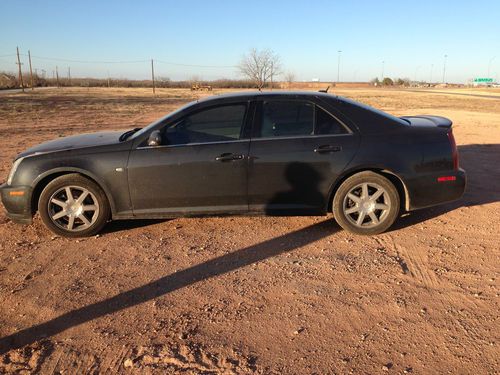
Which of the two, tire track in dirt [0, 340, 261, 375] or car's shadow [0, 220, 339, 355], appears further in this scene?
car's shadow [0, 220, 339, 355]

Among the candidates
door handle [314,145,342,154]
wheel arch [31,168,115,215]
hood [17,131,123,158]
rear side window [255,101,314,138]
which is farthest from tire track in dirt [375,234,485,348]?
hood [17,131,123,158]

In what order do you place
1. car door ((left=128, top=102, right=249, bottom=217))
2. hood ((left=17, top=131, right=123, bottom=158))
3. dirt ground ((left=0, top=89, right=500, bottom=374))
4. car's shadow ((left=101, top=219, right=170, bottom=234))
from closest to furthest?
dirt ground ((left=0, top=89, right=500, bottom=374)) → car door ((left=128, top=102, right=249, bottom=217)) → hood ((left=17, top=131, right=123, bottom=158)) → car's shadow ((left=101, top=219, right=170, bottom=234))

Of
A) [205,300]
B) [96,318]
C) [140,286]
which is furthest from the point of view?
[140,286]

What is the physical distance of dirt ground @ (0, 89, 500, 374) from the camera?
9.09 ft

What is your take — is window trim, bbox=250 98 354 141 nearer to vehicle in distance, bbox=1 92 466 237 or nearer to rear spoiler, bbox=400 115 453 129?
vehicle in distance, bbox=1 92 466 237

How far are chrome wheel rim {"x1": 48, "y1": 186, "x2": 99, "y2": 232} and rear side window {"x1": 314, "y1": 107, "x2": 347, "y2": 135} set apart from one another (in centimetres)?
257

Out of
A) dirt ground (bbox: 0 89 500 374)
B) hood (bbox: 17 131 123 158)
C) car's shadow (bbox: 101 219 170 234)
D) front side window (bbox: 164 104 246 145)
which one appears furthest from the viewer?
car's shadow (bbox: 101 219 170 234)

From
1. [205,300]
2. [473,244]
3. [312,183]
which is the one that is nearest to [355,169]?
[312,183]

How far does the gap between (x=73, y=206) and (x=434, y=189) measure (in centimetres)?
398

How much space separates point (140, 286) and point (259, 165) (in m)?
1.78

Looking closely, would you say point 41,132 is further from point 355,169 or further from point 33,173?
point 355,169

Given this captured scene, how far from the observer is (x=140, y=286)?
373 centimetres

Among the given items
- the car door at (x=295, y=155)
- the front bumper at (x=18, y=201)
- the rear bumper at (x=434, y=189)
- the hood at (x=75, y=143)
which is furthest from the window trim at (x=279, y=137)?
the front bumper at (x=18, y=201)

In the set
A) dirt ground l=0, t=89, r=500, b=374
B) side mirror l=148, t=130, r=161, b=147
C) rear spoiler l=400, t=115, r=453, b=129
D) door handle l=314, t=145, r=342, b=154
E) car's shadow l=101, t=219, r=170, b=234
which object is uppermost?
rear spoiler l=400, t=115, r=453, b=129
